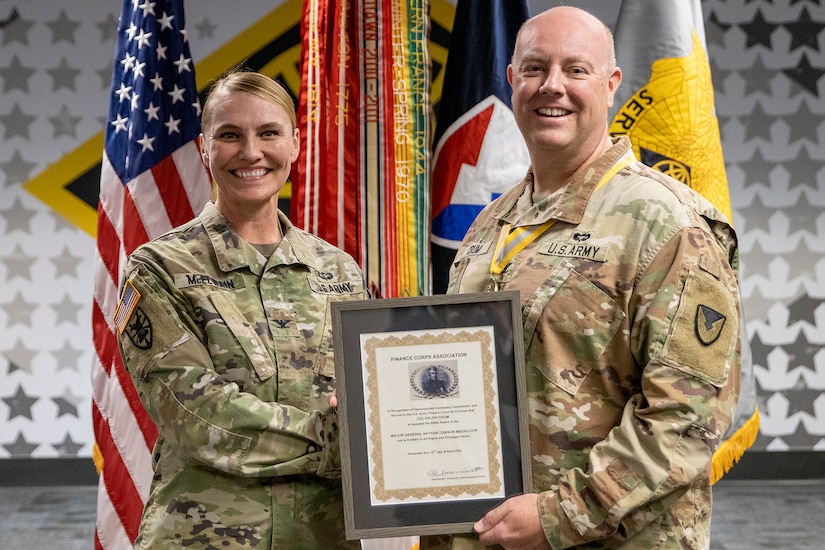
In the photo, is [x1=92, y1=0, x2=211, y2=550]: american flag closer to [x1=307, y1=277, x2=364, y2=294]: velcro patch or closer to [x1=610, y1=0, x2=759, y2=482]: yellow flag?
[x1=307, y1=277, x2=364, y2=294]: velcro patch

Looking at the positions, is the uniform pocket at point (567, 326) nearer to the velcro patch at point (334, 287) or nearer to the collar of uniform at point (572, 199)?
the collar of uniform at point (572, 199)

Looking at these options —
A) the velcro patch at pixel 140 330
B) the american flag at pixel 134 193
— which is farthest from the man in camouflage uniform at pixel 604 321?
the american flag at pixel 134 193

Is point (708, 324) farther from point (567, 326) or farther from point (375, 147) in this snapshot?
point (375, 147)

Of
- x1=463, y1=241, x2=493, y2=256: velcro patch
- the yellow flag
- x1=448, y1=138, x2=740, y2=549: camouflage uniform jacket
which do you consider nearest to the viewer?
x1=448, y1=138, x2=740, y2=549: camouflage uniform jacket

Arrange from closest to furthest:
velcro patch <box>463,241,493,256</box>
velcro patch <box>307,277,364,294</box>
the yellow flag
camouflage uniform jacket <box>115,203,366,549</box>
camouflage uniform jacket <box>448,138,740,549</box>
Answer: camouflage uniform jacket <box>448,138,740,549</box>
camouflage uniform jacket <box>115,203,366,549</box>
velcro patch <box>463,241,493,256</box>
velcro patch <box>307,277,364,294</box>
the yellow flag

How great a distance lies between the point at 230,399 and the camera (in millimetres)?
1603

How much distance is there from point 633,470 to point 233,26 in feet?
15.6

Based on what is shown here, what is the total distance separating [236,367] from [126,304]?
255mm

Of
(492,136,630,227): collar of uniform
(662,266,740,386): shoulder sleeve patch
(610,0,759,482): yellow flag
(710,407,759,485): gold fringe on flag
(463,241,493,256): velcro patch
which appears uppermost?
(610,0,759,482): yellow flag

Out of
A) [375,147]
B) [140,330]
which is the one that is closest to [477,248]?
[140,330]

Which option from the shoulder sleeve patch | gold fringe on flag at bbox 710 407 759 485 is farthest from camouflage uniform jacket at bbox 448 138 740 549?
gold fringe on flag at bbox 710 407 759 485

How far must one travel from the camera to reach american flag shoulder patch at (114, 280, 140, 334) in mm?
1673

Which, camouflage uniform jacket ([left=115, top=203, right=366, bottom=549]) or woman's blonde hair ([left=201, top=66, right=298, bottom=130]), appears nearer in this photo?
camouflage uniform jacket ([left=115, top=203, right=366, bottom=549])

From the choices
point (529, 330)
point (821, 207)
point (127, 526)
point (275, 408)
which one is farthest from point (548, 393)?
point (821, 207)
